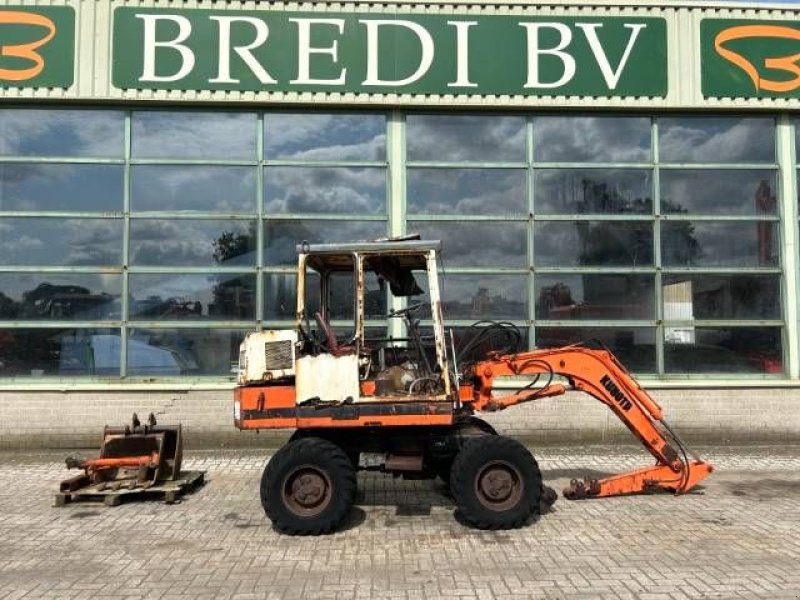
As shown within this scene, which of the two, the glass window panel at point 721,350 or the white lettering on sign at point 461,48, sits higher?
the white lettering on sign at point 461,48

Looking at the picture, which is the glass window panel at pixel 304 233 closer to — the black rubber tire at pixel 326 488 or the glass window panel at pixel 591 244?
the glass window panel at pixel 591 244

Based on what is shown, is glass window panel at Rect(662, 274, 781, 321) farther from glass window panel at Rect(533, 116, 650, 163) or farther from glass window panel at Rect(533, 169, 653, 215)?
glass window panel at Rect(533, 116, 650, 163)

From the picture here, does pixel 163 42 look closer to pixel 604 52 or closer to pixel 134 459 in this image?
pixel 134 459

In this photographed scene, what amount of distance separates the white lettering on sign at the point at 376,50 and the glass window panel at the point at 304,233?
1.92 m

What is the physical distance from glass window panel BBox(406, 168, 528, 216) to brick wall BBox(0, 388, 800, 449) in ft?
9.09

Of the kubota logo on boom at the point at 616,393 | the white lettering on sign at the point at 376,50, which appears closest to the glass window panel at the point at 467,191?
the white lettering on sign at the point at 376,50

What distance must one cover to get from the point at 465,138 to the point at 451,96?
0.62m

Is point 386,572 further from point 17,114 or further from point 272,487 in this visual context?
point 17,114

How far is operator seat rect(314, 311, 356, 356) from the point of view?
6.23 metres

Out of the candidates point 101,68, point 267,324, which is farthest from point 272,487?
point 101,68

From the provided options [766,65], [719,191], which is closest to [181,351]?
[719,191]

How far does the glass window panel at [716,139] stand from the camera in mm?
10219

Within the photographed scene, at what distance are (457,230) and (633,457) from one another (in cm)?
379

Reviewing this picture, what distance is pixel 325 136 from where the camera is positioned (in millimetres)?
10031
